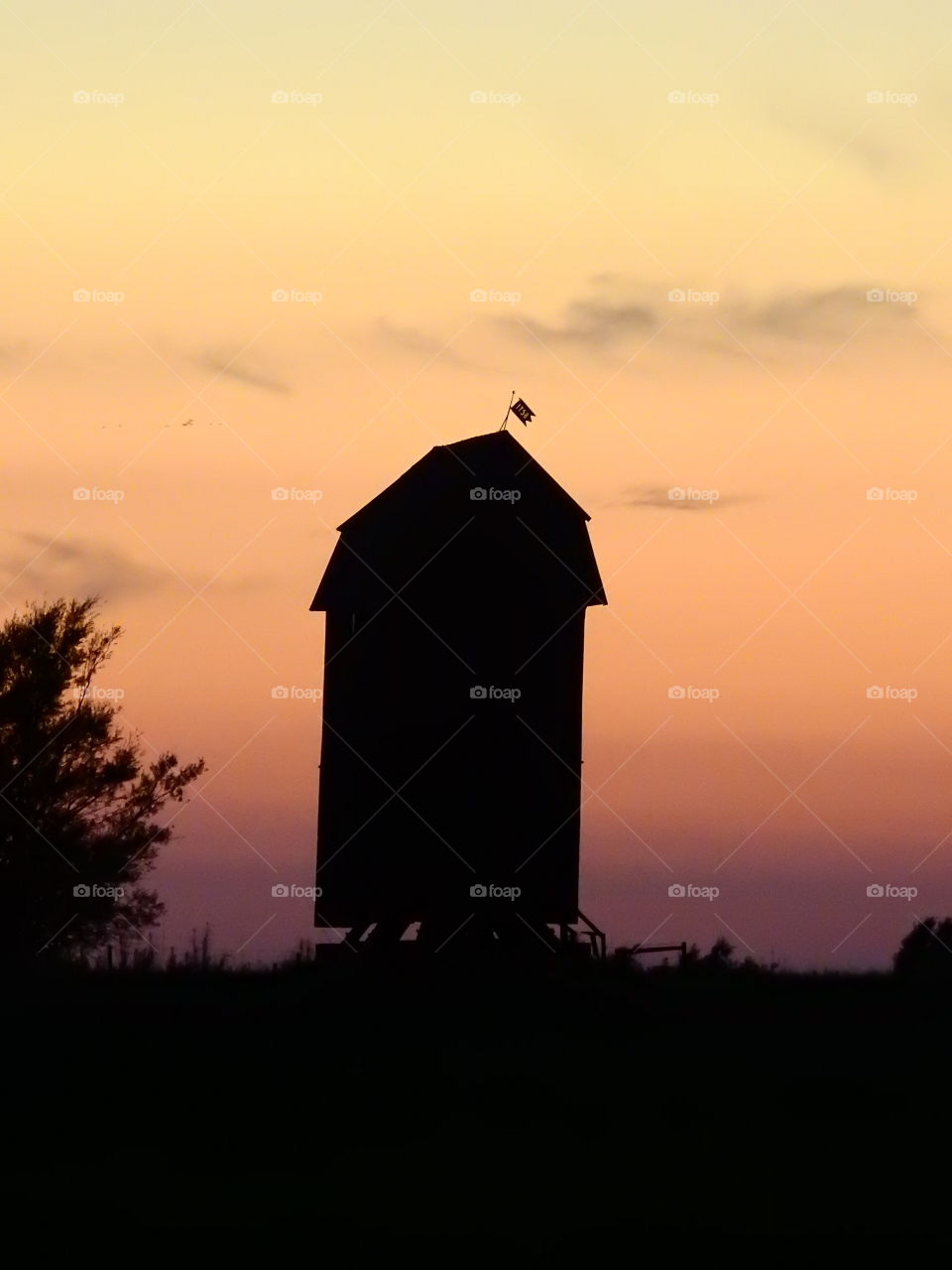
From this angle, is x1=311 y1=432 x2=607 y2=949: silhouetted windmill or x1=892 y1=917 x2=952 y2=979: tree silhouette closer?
x1=311 y1=432 x2=607 y2=949: silhouetted windmill

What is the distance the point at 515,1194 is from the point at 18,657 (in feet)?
99.0

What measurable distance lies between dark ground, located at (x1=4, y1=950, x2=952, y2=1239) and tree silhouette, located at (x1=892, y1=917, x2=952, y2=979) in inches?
278

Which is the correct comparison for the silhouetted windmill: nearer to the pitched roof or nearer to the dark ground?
the pitched roof

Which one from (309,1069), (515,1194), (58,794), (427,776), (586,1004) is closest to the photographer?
(515,1194)

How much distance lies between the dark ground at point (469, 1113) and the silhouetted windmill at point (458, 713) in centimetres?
332

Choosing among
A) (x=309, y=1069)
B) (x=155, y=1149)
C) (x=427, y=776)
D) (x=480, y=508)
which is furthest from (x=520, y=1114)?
(x=480, y=508)

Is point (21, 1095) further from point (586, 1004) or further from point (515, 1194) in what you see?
point (586, 1004)

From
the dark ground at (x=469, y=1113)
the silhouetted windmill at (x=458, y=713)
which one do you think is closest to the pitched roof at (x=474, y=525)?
the silhouetted windmill at (x=458, y=713)

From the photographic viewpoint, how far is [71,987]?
2089cm

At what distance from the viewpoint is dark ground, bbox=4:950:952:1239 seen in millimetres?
11219

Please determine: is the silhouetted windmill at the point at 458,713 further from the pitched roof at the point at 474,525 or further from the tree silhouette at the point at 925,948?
the tree silhouette at the point at 925,948

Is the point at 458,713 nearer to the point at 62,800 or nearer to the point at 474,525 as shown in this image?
the point at 474,525

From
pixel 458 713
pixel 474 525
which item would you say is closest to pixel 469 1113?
pixel 458 713

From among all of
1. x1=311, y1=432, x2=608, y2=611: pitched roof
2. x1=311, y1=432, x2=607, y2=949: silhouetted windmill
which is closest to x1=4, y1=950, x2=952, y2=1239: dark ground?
x1=311, y1=432, x2=607, y2=949: silhouetted windmill
